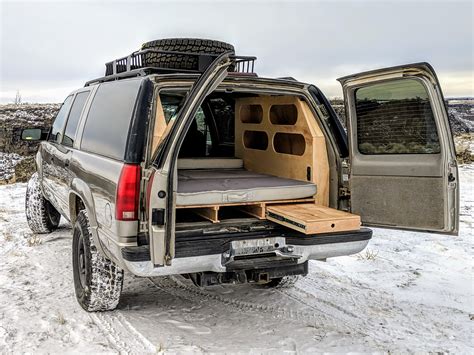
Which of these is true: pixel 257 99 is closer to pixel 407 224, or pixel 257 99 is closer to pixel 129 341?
pixel 407 224

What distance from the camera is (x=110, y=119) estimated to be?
165 inches

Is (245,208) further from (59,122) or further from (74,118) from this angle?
(59,122)

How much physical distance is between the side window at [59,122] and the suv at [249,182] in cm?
82

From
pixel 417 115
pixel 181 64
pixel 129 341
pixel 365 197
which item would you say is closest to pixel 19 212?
pixel 181 64

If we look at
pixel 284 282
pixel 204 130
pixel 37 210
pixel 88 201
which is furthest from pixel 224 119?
pixel 37 210

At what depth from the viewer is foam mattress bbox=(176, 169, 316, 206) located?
3926 mm

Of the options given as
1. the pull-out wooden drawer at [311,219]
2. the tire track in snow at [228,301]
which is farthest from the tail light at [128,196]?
the tire track in snow at [228,301]

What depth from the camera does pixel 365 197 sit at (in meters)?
4.39

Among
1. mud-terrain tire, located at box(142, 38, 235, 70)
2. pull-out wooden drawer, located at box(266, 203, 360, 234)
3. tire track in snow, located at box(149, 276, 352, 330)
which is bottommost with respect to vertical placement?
tire track in snow, located at box(149, 276, 352, 330)

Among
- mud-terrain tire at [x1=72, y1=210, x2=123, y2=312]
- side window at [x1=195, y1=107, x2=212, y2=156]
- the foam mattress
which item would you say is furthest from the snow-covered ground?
side window at [x1=195, y1=107, x2=212, y2=156]

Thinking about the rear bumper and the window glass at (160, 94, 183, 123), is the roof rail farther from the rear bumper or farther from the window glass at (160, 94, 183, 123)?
the rear bumper

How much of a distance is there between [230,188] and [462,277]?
2.88 meters

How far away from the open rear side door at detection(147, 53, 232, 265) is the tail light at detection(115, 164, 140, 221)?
0.15m

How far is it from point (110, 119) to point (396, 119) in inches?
92.0
